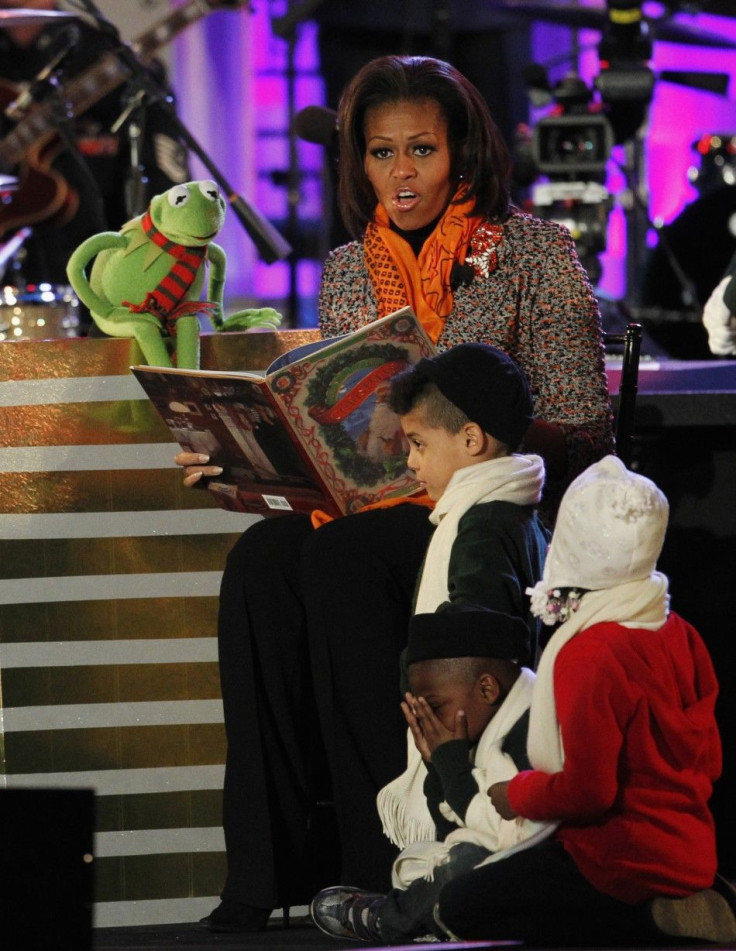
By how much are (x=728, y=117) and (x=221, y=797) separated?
548cm

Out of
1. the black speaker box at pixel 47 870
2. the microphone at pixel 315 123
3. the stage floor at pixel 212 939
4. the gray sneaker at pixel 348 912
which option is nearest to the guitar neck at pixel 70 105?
the microphone at pixel 315 123

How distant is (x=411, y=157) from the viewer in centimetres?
226

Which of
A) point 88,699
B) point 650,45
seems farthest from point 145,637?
point 650,45

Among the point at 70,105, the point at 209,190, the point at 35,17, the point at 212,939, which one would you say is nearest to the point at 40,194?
the point at 70,105

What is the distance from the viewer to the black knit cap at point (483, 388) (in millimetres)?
1904

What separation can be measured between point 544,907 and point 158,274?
1097mm

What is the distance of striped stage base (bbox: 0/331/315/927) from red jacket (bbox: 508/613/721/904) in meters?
0.75

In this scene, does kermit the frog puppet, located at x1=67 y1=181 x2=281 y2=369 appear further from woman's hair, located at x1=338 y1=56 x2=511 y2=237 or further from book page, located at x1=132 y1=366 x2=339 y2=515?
woman's hair, located at x1=338 y1=56 x2=511 y2=237

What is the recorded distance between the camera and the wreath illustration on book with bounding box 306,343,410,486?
6.50ft

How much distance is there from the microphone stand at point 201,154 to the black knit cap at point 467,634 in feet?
4.19

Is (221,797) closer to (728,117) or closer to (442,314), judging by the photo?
(442,314)

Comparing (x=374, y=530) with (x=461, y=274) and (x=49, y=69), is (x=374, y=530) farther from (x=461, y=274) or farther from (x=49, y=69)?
(x=49, y=69)

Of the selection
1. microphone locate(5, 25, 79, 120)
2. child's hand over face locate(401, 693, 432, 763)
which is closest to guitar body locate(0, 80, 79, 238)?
microphone locate(5, 25, 79, 120)

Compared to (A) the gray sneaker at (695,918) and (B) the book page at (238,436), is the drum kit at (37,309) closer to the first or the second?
(B) the book page at (238,436)
